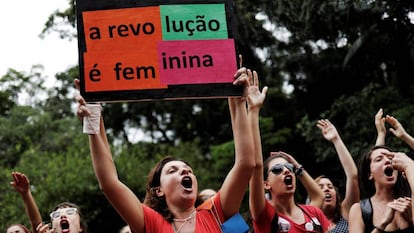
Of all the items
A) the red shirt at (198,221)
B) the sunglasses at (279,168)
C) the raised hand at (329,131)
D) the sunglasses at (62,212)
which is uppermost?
the raised hand at (329,131)

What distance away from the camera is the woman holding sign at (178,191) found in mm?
3365

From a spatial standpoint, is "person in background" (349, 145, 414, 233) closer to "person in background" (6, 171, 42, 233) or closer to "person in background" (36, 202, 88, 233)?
"person in background" (36, 202, 88, 233)

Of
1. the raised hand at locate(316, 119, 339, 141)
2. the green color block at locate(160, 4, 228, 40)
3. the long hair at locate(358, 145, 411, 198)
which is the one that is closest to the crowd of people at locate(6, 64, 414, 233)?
the long hair at locate(358, 145, 411, 198)

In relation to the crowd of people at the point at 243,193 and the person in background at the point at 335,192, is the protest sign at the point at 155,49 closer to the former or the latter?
the crowd of people at the point at 243,193

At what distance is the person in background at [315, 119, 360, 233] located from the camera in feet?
17.7

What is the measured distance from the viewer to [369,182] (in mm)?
4570

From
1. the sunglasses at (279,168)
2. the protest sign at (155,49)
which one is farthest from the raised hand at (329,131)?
the protest sign at (155,49)

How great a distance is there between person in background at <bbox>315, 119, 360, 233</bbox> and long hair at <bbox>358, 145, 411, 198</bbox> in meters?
0.76

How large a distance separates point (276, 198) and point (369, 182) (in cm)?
68

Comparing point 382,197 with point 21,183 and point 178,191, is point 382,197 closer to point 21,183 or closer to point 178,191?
point 178,191

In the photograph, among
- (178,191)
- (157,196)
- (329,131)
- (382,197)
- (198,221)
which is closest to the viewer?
(198,221)

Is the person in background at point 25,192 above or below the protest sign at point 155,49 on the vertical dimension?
below

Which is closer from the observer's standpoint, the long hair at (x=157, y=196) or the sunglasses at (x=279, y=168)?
the long hair at (x=157, y=196)

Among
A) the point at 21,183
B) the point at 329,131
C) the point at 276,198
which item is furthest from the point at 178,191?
the point at 329,131
